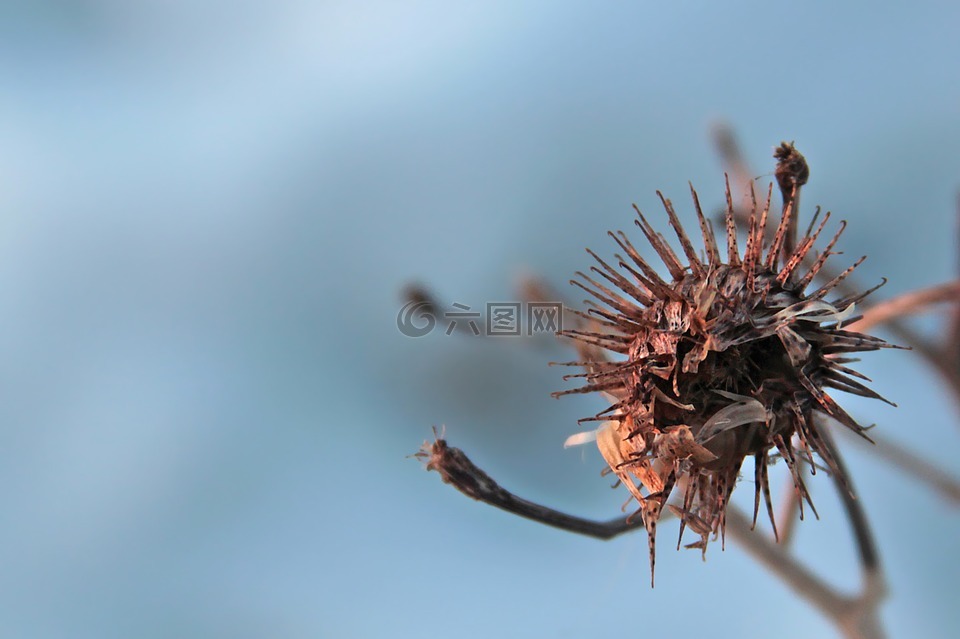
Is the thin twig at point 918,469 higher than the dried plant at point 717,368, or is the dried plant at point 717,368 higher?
the thin twig at point 918,469

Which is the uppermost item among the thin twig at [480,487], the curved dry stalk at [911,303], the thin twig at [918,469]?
the curved dry stalk at [911,303]

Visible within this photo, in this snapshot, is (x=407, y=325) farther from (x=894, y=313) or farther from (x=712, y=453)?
(x=712, y=453)

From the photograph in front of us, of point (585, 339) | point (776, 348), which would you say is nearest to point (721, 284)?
point (776, 348)

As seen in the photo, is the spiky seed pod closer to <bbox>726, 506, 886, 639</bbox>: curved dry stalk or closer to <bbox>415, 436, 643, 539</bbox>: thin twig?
<bbox>415, 436, 643, 539</bbox>: thin twig

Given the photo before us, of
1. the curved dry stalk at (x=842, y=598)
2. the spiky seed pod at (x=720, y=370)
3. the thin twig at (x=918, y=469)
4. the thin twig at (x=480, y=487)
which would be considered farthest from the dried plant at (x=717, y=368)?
the thin twig at (x=918, y=469)

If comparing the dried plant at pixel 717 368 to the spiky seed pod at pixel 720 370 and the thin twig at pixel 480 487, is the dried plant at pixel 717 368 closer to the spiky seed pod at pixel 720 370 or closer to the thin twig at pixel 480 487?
the spiky seed pod at pixel 720 370

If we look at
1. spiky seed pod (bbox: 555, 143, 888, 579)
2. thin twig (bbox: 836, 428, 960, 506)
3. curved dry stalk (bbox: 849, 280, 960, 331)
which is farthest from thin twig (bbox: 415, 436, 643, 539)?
thin twig (bbox: 836, 428, 960, 506)

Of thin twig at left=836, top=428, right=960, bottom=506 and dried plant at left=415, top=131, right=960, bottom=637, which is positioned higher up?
thin twig at left=836, top=428, right=960, bottom=506

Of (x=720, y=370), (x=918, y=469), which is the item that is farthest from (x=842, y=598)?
(x=720, y=370)

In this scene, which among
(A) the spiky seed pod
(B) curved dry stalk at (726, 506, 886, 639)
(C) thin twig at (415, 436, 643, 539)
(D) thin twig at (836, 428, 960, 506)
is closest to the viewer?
(A) the spiky seed pod
